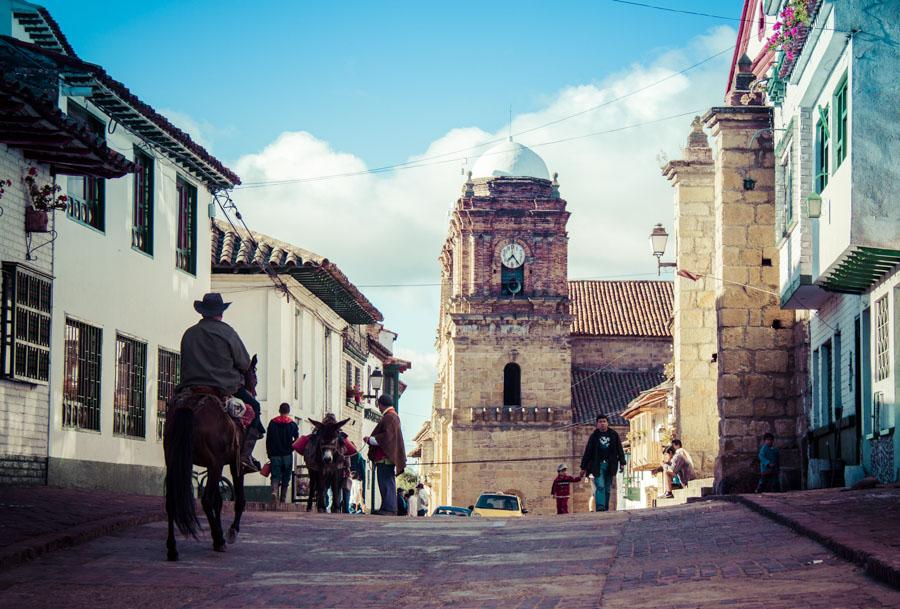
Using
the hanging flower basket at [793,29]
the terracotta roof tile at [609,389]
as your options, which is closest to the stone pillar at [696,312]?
the hanging flower basket at [793,29]

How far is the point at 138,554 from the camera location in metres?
12.0

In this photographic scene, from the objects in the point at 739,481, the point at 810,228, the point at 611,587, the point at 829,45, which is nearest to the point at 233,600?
the point at 611,587

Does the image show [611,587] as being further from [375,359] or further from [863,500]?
[375,359]

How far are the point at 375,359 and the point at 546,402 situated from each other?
1994 centimetres

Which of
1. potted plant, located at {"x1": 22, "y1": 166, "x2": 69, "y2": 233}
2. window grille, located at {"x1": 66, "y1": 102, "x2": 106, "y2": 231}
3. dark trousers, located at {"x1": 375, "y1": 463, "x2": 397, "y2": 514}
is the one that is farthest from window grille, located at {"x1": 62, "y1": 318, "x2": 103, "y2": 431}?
dark trousers, located at {"x1": 375, "y1": 463, "x2": 397, "y2": 514}

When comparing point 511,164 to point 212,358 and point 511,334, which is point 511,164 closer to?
point 511,334

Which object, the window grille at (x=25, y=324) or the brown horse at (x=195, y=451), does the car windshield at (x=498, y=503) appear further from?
the brown horse at (x=195, y=451)

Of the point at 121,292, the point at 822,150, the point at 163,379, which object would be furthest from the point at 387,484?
the point at 822,150

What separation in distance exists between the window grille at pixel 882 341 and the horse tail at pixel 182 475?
11.7 m

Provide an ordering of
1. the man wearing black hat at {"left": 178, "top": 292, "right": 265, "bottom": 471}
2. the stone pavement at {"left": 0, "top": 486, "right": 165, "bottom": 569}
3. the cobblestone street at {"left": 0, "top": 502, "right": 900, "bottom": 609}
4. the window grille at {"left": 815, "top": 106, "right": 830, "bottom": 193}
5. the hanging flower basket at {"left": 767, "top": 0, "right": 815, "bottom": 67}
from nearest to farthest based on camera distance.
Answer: the cobblestone street at {"left": 0, "top": 502, "right": 900, "bottom": 609} → the stone pavement at {"left": 0, "top": 486, "right": 165, "bottom": 569} → the man wearing black hat at {"left": 178, "top": 292, "right": 265, "bottom": 471} → the hanging flower basket at {"left": 767, "top": 0, "right": 815, "bottom": 67} → the window grille at {"left": 815, "top": 106, "right": 830, "bottom": 193}

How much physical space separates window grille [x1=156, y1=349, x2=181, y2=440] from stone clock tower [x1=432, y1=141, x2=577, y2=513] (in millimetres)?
51411

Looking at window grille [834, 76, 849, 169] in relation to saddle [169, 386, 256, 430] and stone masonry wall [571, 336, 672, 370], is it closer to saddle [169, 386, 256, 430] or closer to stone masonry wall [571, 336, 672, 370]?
saddle [169, 386, 256, 430]

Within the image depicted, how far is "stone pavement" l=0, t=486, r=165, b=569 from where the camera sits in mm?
11617

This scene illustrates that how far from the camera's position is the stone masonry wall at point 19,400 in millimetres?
18469
